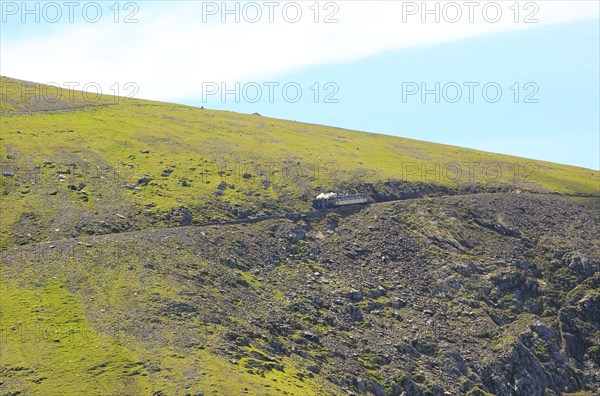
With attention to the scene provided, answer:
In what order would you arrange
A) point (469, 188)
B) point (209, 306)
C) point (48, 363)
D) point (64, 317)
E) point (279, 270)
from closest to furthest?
point (48, 363) → point (64, 317) → point (209, 306) → point (279, 270) → point (469, 188)

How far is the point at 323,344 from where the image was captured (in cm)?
11069

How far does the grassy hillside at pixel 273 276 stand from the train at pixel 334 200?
7.73ft

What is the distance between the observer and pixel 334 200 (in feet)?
498

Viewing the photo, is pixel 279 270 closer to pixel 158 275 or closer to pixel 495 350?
pixel 158 275

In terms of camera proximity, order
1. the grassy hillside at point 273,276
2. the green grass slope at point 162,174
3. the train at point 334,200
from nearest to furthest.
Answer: the grassy hillside at point 273,276 → the green grass slope at point 162,174 → the train at point 334,200

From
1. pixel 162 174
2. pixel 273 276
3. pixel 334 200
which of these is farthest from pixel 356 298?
pixel 162 174

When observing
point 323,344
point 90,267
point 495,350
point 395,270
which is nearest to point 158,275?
point 90,267

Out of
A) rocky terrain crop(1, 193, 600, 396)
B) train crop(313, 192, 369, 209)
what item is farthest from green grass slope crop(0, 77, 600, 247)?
rocky terrain crop(1, 193, 600, 396)

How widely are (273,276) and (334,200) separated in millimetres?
30163


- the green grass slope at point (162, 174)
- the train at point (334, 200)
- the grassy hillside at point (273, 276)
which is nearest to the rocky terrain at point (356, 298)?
the grassy hillside at point (273, 276)

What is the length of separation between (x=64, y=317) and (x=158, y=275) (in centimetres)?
1620

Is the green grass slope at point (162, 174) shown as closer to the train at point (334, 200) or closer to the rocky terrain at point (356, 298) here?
the train at point (334, 200)

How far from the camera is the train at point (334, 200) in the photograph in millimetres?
151250

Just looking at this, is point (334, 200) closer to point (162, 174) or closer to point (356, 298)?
point (356, 298)
